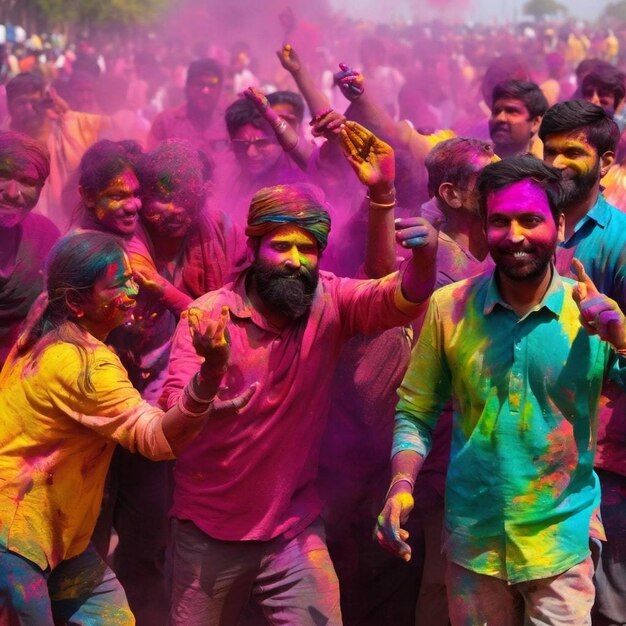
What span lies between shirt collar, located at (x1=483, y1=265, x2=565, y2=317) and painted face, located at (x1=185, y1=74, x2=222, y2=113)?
6.11m

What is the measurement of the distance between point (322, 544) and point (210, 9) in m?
19.6

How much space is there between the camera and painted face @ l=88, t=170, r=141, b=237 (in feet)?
A: 16.5

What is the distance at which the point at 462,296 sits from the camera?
3.96 meters

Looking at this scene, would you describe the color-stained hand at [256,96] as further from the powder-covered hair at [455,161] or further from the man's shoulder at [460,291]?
the man's shoulder at [460,291]

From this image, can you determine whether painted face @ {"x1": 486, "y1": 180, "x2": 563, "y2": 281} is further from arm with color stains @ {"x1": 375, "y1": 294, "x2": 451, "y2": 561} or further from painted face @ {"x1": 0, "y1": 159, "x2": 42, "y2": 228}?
painted face @ {"x1": 0, "y1": 159, "x2": 42, "y2": 228}

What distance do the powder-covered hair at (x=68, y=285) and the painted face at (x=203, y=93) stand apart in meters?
5.59

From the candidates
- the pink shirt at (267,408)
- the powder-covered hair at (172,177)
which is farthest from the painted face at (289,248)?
the powder-covered hair at (172,177)

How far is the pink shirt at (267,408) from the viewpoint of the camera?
4238mm

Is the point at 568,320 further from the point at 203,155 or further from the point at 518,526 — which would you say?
the point at 203,155

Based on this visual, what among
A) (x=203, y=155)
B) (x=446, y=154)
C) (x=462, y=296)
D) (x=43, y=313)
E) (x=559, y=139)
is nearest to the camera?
(x=462, y=296)

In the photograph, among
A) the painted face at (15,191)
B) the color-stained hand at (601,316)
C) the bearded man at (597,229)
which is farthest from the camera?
the painted face at (15,191)

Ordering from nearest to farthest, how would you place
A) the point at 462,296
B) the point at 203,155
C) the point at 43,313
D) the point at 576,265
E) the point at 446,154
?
the point at 576,265, the point at 462,296, the point at 43,313, the point at 446,154, the point at 203,155

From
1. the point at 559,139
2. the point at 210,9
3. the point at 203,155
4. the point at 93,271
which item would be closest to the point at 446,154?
the point at 559,139

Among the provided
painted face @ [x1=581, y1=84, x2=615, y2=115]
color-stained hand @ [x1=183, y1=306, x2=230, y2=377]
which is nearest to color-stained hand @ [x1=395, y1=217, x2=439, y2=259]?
color-stained hand @ [x1=183, y1=306, x2=230, y2=377]
